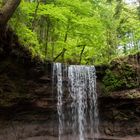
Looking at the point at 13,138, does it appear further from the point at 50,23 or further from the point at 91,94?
the point at 50,23

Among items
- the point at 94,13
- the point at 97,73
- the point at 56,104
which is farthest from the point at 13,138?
the point at 94,13

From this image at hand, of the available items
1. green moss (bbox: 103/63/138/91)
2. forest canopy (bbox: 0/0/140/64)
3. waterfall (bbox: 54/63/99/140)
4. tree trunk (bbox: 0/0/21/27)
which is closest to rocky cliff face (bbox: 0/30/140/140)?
green moss (bbox: 103/63/138/91)

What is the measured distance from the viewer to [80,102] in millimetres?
14547

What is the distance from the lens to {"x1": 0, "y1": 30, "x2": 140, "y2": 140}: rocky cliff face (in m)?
12.7

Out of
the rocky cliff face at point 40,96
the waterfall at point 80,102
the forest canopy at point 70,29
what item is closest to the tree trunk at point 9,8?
the rocky cliff face at point 40,96

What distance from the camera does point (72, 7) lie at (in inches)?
598

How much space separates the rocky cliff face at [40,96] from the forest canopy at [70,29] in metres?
0.83

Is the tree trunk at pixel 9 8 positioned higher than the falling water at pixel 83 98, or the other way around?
the tree trunk at pixel 9 8

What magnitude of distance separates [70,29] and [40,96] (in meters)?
4.08

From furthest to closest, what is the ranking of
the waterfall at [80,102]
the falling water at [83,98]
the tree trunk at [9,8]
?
1. the falling water at [83,98]
2. the waterfall at [80,102]
3. the tree trunk at [9,8]

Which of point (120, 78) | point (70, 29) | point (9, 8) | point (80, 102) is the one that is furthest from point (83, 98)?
point (9, 8)

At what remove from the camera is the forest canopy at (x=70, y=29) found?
13727mm

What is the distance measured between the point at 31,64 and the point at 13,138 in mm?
3329

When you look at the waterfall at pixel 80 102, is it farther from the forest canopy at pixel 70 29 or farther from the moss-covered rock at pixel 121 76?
the forest canopy at pixel 70 29
